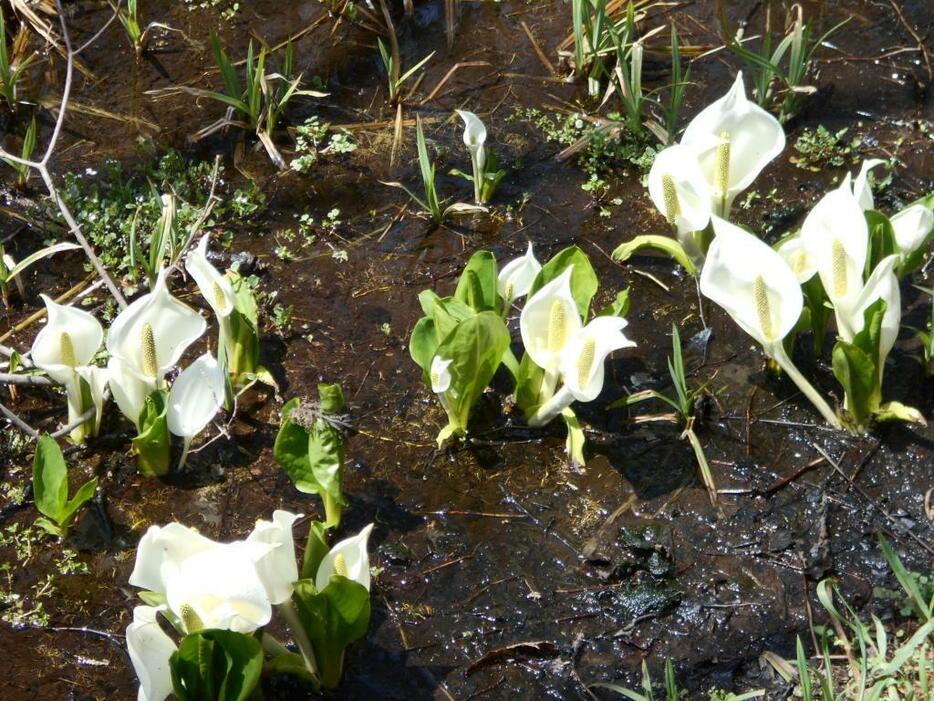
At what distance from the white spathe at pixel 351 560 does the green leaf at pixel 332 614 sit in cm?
3

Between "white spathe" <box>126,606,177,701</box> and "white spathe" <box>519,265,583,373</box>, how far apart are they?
1.07 m

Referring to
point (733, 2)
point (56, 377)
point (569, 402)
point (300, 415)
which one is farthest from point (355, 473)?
point (733, 2)

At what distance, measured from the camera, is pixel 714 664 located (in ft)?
7.95

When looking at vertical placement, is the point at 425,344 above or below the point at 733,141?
below

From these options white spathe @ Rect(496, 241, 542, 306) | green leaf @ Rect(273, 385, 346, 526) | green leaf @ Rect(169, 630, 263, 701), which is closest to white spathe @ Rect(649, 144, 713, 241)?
white spathe @ Rect(496, 241, 542, 306)

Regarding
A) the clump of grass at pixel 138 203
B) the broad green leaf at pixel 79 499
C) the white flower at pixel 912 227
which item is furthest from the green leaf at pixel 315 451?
the white flower at pixel 912 227

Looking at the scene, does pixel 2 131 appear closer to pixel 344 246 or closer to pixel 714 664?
pixel 344 246

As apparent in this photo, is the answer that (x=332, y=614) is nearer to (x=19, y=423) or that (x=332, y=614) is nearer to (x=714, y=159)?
(x=19, y=423)

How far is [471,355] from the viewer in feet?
8.68

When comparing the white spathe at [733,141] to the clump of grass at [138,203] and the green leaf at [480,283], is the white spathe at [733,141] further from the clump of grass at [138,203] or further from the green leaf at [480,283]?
the clump of grass at [138,203]

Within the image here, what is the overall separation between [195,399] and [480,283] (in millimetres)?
776

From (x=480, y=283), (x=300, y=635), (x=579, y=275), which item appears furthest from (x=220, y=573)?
(x=579, y=275)

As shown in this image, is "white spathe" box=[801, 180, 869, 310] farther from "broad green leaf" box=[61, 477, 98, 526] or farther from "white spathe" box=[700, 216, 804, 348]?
"broad green leaf" box=[61, 477, 98, 526]

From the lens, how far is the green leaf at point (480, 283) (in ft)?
9.28
